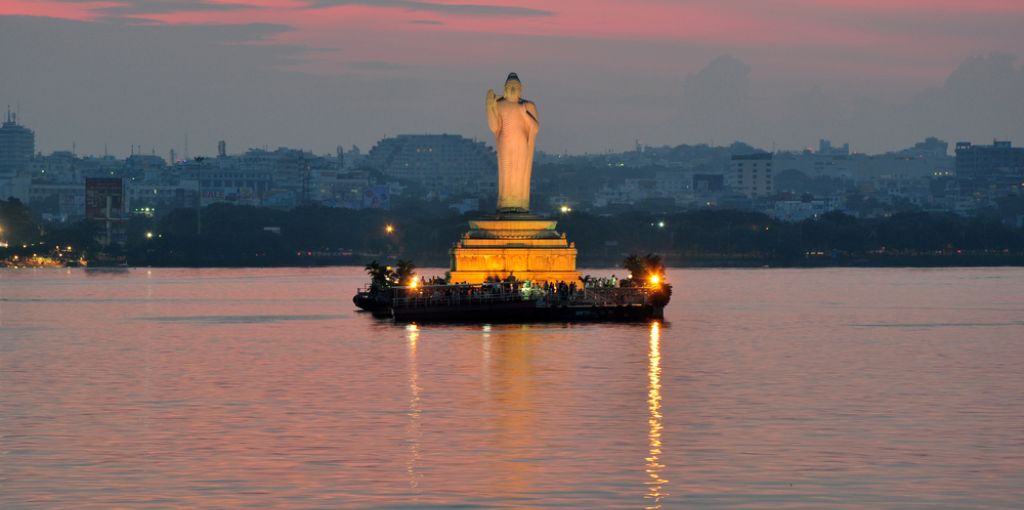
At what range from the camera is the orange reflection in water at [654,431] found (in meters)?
27.9

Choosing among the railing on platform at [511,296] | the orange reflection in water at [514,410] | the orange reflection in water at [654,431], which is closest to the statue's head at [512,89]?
the railing on platform at [511,296]

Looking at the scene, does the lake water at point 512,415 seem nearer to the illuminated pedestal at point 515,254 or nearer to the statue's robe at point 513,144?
the illuminated pedestal at point 515,254

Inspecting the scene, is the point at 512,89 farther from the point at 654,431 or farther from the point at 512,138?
the point at 654,431

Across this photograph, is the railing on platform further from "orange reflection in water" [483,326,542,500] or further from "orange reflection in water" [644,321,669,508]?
"orange reflection in water" [644,321,669,508]

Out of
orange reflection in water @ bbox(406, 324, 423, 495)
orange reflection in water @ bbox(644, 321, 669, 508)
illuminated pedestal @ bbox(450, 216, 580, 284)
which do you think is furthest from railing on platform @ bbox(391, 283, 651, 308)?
orange reflection in water @ bbox(406, 324, 423, 495)

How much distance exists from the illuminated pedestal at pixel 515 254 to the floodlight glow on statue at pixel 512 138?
4.47 ft

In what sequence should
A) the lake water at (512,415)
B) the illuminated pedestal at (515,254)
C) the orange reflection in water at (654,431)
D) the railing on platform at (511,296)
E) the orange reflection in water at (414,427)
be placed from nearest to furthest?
the orange reflection in water at (654,431) < the lake water at (512,415) < the orange reflection in water at (414,427) < the railing on platform at (511,296) < the illuminated pedestal at (515,254)

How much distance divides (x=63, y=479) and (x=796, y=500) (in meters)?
9.94

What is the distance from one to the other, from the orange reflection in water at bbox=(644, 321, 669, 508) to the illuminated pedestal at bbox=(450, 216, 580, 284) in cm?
1866

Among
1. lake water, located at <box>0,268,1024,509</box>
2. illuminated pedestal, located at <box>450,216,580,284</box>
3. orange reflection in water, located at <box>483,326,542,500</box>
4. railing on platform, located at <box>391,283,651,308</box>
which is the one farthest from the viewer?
illuminated pedestal, located at <box>450,216,580,284</box>

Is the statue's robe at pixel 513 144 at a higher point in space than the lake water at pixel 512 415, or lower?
higher

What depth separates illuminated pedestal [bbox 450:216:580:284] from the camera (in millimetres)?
76562

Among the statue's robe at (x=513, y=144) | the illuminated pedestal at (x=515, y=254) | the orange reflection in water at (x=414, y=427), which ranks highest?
the statue's robe at (x=513, y=144)

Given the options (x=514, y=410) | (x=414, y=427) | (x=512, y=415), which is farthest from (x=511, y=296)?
(x=414, y=427)
